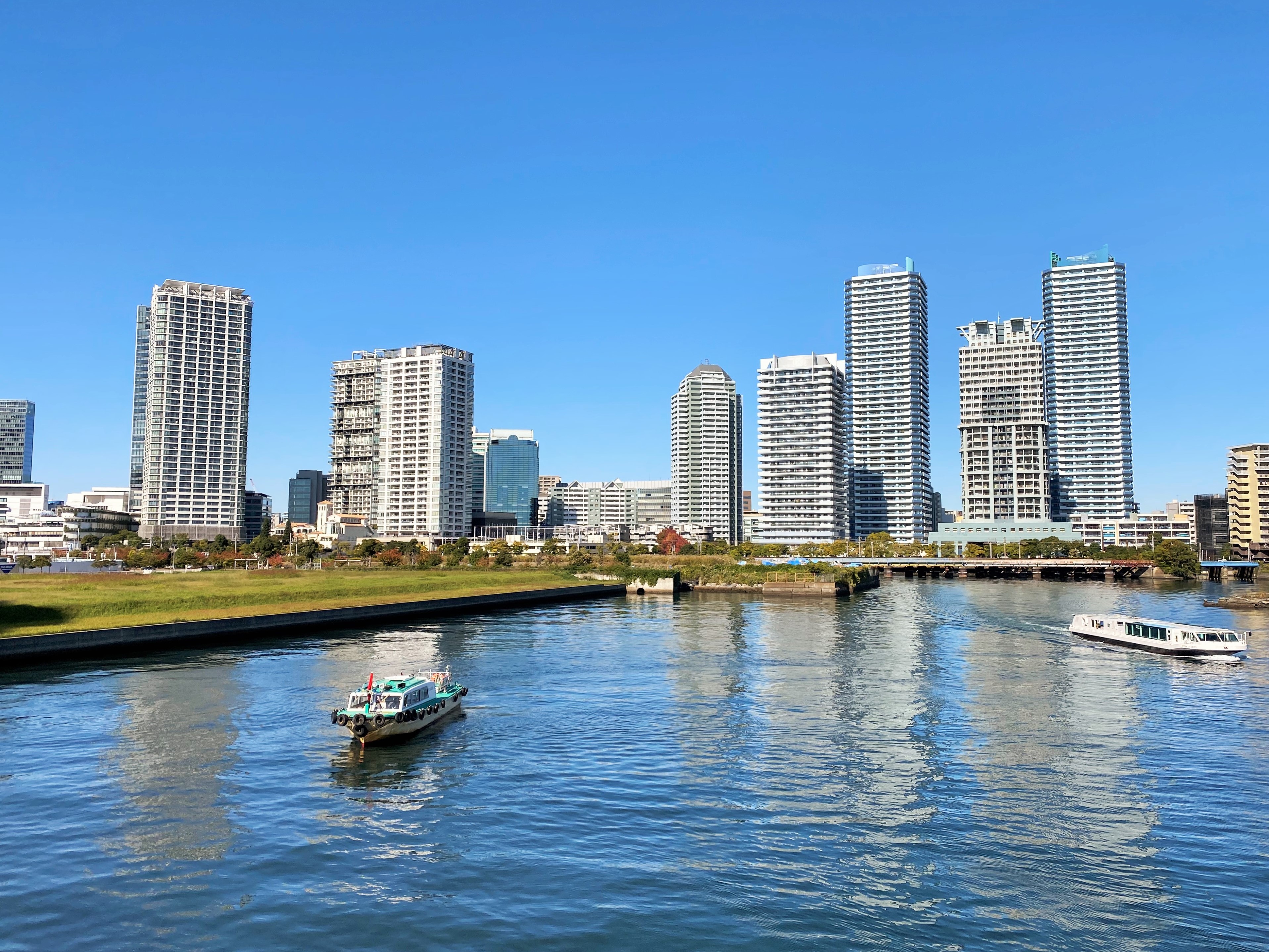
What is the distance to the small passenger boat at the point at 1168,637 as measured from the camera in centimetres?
7538

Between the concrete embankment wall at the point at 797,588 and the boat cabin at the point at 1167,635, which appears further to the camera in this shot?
the concrete embankment wall at the point at 797,588

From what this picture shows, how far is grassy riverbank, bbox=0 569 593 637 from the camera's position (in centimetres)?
7638

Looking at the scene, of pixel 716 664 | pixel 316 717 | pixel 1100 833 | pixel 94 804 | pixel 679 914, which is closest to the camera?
pixel 679 914

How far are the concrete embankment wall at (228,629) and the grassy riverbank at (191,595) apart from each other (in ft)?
4.03

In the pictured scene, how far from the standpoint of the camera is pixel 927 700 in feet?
184

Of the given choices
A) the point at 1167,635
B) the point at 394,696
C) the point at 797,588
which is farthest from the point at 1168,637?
the point at 797,588

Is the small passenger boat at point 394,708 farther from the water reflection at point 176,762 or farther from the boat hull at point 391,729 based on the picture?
the water reflection at point 176,762

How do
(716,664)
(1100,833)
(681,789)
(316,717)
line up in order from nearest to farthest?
(1100,833), (681,789), (316,717), (716,664)

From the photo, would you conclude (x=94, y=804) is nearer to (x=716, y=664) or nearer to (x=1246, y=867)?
(x=1246, y=867)

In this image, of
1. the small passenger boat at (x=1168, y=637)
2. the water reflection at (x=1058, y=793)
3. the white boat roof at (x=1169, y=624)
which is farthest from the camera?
the white boat roof at (x=1169, y=624)

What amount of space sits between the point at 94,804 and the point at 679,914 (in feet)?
79.0

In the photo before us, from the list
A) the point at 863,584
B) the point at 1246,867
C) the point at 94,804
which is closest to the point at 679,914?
the point at 1246,867

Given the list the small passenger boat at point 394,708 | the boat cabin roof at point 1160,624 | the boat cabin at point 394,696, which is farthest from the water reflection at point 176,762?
the boat cabin roof at point 1160,624

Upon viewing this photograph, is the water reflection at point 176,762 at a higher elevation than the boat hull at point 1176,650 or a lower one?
lower
